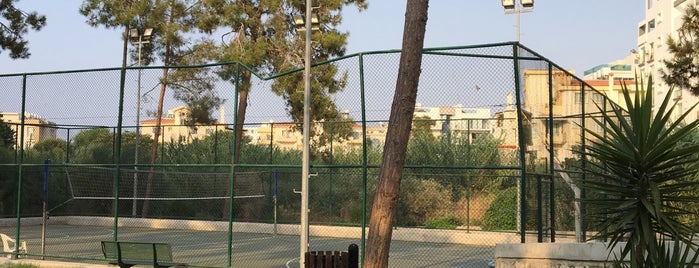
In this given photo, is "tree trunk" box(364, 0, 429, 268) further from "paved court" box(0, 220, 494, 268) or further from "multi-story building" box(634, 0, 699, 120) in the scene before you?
"multi-story building" box(634, 0, 699, 120)

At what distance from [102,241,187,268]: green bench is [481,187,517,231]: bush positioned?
12.5m

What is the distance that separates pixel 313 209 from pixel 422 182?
3.40 meters

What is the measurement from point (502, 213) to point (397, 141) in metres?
15.5

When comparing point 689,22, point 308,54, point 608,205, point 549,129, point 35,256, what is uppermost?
point 689,22

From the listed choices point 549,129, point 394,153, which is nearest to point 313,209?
point 549,129

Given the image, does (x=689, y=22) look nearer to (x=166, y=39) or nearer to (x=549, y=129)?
(x=549, y=129)

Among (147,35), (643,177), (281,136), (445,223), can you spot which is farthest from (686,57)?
(147,35)

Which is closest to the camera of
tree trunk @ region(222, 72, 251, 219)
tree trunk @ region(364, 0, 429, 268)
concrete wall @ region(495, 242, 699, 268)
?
tree trunk @ region(364, 0, 429, 268)

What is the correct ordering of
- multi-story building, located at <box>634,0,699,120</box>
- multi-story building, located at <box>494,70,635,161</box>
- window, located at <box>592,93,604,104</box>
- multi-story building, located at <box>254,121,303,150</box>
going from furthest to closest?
multi-story building, located at <box>634,0,699,120</box>, multi-story building, located at <box>254,121,303,150</box>, window, located at <box>592,93,604,104</box>, multi-story building, located at <box>494,70,635,161</box>

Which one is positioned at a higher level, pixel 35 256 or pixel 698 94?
pixel 698 94

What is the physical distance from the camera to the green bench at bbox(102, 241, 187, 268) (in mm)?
13273

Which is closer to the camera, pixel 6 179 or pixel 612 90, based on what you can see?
pixel 6 179

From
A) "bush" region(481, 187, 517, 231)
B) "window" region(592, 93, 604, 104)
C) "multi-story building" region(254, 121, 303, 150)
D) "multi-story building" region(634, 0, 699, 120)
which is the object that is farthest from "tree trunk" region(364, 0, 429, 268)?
"multi-story building" region(634, 0, 699, 120)

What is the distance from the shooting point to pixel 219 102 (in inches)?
1043
